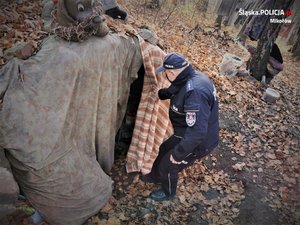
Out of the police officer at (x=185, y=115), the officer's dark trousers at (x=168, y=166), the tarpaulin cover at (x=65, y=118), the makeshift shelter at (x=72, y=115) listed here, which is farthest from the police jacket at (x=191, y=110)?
the tarpaulin cover at (x=65, y=118)

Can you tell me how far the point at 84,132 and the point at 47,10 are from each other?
7.14ft

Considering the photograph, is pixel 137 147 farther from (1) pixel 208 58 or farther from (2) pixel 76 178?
(1) pixel 208 58

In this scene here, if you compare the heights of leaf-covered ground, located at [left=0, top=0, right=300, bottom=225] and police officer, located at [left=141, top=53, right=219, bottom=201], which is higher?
police officer, located at [left=141, top=53, right=219, bottom=201]

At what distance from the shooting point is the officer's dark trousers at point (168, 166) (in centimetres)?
426

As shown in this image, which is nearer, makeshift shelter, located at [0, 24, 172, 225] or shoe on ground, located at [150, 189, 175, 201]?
makeshift shelter, located at [0, 24, 172, 225]

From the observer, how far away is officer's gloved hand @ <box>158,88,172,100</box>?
4.08 meters

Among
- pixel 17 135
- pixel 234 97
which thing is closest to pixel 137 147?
pixel 17 135

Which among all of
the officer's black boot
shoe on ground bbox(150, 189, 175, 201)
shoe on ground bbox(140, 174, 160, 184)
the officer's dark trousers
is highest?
the officer's black boot

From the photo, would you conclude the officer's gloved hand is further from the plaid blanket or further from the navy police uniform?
the plaid blanket

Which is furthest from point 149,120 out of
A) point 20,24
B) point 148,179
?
point 20,24

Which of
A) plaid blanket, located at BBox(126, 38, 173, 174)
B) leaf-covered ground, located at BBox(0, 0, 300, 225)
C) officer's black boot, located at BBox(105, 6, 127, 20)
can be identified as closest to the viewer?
plaid blanket, located at BBox(126, 38, 173, 174)

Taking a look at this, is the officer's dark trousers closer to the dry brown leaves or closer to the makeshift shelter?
the makeshift shelter

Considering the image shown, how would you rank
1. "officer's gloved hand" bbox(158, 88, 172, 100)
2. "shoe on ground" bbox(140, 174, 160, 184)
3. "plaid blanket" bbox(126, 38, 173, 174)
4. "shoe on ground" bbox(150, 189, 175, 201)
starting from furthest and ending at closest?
"shoe on ground" bbox(140, 174, 160, 184)
"shoe on ground" bbox(150, 189, 175, 201)
"plaid blanket" bbox(126, 38, 173, 174)
"officer's gloved hand" bbox(158, 88, 172, 100)

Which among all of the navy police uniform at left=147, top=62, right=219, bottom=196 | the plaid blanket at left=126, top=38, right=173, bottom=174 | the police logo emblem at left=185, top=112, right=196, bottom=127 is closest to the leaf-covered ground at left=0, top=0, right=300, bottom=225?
the plaid blanket at left=126, top=38, right=173, bottom=174
